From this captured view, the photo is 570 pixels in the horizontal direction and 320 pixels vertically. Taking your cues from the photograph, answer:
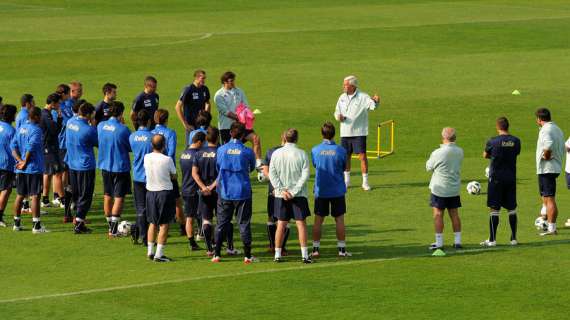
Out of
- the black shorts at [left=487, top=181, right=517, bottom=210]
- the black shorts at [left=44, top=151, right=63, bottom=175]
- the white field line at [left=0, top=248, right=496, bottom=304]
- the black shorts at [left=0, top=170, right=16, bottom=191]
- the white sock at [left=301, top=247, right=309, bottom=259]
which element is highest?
the black shorts at [left=44, top=151, right=63, bottom=175]

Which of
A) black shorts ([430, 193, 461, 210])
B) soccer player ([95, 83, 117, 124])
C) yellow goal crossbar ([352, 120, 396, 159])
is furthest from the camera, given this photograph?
yellow goal crossbar ([352, 120, 396, 159])

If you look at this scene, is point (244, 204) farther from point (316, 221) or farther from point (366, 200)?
point (366, 200)

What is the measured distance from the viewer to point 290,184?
67.8ft

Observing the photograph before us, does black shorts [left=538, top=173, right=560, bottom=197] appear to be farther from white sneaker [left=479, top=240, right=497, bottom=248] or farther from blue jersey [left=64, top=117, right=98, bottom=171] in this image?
blue jersey [left=64, top=117, right=98, bottom=171]

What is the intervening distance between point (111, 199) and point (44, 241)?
5.16ft

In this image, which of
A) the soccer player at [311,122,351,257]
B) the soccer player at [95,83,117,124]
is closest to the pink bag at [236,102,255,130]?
the soccer player at [95,83,117,124]

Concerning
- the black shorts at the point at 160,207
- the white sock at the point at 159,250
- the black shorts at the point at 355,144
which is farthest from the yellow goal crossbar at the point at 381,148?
the white sock at the point at 159,250

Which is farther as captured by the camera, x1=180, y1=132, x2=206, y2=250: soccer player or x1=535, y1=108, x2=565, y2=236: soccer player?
x1=535, y1=108, x2=565, y2=236: soccer player

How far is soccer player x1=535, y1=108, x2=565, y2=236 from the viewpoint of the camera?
2278 centimetres

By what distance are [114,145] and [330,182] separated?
4479 mm

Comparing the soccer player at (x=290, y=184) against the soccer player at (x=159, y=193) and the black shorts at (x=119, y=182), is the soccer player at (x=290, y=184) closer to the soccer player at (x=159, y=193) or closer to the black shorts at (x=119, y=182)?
the soccer player at (x=159, y=193)

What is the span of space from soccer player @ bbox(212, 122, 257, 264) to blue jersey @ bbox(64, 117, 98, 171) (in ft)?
12.1

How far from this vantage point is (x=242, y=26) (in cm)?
6084

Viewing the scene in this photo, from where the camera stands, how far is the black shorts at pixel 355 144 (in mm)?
27686
